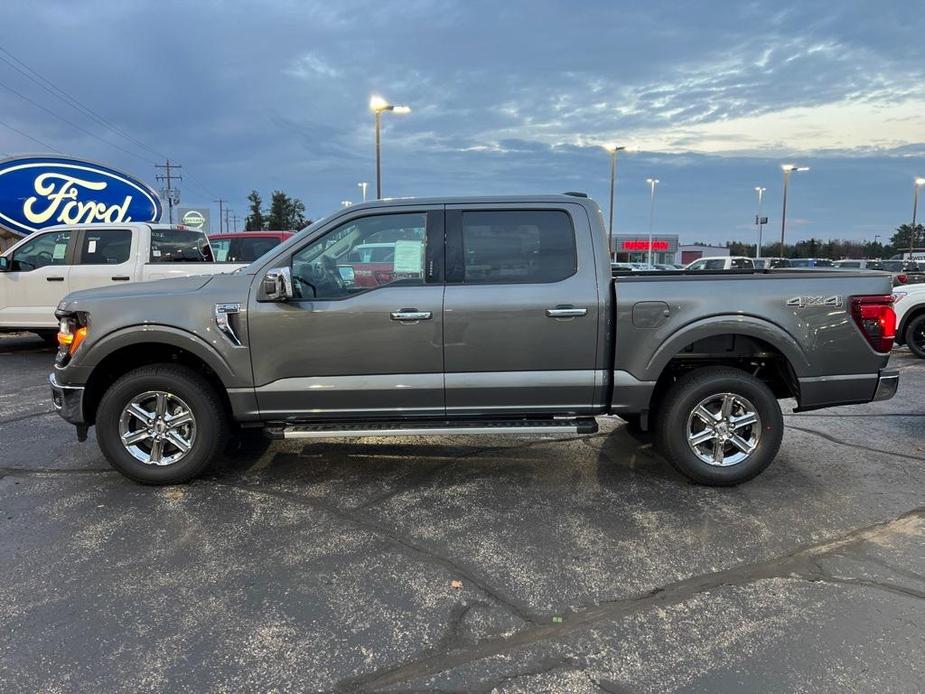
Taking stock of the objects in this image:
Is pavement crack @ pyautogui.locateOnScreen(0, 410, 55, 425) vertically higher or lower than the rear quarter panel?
lower

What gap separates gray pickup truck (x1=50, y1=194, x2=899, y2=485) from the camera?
4230 mm

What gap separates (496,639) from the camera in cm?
276

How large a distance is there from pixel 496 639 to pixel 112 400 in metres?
3.12

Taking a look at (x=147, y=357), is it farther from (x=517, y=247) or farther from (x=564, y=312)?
(x=564, y=312)

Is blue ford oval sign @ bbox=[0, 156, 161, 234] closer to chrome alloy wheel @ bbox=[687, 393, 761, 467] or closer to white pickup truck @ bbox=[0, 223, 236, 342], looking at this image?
white pickup truck @ bbox=[0, 223, 236, 342]

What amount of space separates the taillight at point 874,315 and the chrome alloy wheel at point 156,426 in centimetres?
462

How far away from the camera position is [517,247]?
4355 millimetres

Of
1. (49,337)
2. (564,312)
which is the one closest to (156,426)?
(564,312)

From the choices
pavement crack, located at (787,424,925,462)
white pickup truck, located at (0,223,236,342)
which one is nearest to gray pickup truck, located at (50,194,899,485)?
pavement crack, located at (787,424,925,462)

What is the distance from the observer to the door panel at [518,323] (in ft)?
13.9

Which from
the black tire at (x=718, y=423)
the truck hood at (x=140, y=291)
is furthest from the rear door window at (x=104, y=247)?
the black tire at (x=718, y=423)

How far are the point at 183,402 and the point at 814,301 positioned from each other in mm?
4379

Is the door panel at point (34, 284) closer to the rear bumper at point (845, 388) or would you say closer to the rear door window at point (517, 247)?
the rear door window at point (517, 247)

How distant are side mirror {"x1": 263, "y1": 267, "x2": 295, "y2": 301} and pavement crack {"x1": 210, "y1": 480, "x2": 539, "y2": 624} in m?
1.39
